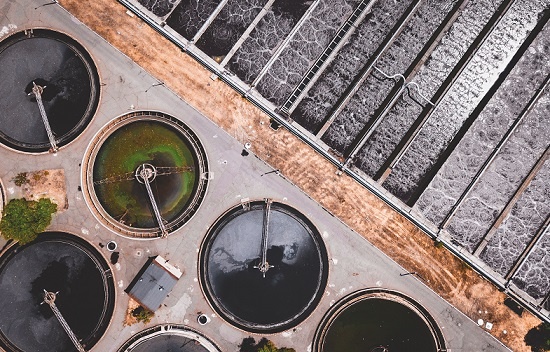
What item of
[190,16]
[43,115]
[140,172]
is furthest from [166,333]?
[190,16]

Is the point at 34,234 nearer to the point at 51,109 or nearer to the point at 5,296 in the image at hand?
the point at 5,296

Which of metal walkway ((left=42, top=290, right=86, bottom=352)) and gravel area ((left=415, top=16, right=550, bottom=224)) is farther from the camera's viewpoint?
gravel area ((left=415, top=16, right=550, bottom=224))

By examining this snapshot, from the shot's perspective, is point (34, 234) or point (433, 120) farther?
point (433, 120)

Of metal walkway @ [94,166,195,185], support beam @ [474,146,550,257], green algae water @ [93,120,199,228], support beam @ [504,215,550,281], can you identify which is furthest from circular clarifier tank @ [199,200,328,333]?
support beam @ [504,215,550,281]

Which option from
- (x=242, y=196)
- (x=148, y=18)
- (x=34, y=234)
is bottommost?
(x=34, y=234)

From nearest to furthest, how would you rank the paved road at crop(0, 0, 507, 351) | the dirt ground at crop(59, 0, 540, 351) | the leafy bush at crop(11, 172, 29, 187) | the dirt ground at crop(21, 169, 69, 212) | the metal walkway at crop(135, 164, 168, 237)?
the metal walkway at crop(135, 164, 168, 237) < the leafy bush at crop(11, 172, 29, 187) < the dirt ground at crop(21, 169, 69, 212) < the paved road at crop(0, 0, 507, 351) < the dirt ground at crop(59, 0, 540, 351)

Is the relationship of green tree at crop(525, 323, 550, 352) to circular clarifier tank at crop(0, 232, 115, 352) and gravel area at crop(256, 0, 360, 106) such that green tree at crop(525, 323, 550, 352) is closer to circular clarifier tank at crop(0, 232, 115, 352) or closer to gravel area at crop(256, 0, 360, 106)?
gravel area at crop(256, 0, 360, 106)

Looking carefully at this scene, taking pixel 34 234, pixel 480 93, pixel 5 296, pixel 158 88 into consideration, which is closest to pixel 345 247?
pixel 480 93
